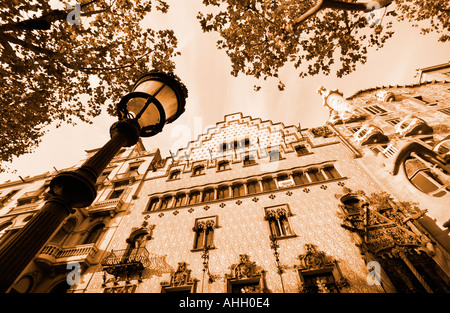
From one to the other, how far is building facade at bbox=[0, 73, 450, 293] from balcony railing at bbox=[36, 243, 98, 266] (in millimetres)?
56

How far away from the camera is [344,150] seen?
47.0ft

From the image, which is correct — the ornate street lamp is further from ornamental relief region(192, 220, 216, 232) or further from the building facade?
ornamental relief region(192, 220, 216, 232)

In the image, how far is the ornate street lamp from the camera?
6.84 feet

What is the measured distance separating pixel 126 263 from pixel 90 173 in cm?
940

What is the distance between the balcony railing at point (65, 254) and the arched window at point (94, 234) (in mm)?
1451

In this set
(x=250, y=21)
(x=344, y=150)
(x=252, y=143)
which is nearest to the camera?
(x=250, y=21)

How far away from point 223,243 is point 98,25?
11281 millimetres

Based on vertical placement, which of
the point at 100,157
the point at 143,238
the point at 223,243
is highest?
the point at 143,238

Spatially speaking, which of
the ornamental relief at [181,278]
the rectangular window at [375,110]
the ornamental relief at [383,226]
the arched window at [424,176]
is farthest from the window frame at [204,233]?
the rectangular window at [375,110]

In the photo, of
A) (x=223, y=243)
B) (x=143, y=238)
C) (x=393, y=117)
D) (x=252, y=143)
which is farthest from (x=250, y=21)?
(x=393, y=117)

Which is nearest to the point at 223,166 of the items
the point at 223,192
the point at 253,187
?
the point at 223,192

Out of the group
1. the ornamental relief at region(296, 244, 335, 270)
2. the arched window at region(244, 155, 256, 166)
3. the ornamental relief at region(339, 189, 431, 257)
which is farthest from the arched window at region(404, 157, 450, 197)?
the arched window at region(244, 155, 256, 166)

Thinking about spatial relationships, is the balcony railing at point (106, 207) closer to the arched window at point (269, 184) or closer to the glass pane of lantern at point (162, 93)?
the arched window at point (269, 184)
